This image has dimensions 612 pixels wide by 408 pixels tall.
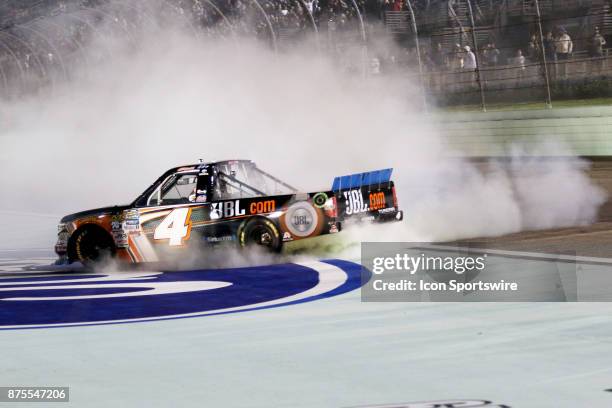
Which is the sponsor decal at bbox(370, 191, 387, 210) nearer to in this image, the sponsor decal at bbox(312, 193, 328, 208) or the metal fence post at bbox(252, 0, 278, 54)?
the sponsor decal at bbox(312, 193, 328, 208)

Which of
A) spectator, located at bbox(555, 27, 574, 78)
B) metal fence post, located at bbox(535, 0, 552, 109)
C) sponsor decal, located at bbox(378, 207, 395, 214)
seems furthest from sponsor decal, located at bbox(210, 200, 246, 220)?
spectator, located at bbox(555, 27, 574, 78)

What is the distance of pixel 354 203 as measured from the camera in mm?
12188

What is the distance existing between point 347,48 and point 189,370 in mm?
20830

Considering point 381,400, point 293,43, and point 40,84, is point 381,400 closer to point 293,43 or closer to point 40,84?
point 293,43

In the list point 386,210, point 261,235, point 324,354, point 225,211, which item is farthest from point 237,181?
point 324,354

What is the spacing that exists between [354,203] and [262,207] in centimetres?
111

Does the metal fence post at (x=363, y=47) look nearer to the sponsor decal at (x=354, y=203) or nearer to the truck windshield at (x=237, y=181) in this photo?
the truck windshield at (x=237, y=181)

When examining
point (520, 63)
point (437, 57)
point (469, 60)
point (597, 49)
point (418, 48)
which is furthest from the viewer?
point (418, 48)

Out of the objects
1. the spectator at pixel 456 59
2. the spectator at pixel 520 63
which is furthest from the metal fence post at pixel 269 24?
the spectator at pixel 520 63

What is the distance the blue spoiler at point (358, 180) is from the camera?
39.9ft

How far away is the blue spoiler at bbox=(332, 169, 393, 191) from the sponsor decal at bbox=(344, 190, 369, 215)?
8cm

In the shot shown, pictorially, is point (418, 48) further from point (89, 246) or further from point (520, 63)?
point (89, 246)

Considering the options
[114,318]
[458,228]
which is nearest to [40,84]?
[458,228]

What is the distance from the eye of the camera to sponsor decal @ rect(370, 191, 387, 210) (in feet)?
40.5
